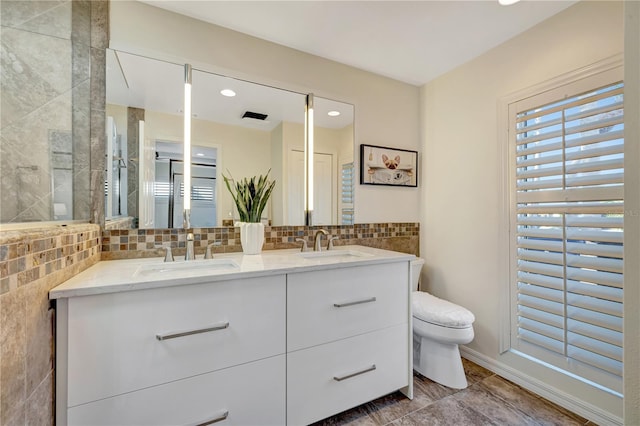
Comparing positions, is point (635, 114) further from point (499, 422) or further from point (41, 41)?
point (41, 41)

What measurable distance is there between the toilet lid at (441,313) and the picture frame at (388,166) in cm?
96

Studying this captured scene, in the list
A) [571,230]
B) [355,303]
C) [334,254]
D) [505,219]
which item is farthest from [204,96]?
[571,230]

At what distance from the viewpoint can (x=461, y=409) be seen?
1.49 m

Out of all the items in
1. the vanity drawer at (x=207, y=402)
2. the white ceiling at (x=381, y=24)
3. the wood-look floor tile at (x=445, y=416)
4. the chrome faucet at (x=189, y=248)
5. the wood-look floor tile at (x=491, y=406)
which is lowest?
the wood-look floor tile at (x=445, y=416)

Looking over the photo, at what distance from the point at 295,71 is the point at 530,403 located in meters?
2.55

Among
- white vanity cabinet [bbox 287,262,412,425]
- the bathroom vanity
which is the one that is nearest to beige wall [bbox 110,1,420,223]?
white vanity cabinet [bbox 287,262,412,425]

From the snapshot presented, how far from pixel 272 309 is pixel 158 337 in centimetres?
43

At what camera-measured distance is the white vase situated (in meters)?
1.60

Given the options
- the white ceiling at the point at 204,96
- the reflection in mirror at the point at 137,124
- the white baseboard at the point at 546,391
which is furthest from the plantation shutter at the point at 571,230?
the reflection in mirror at the point at 137,124

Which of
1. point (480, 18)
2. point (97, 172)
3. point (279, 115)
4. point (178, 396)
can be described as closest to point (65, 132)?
point (97, 172)

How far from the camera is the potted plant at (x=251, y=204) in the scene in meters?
1.61

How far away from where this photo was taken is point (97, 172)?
136 centimetres

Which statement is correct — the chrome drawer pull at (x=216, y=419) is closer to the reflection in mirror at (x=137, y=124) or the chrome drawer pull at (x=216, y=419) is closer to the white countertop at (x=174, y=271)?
the white countertop at (x=174, y=271)

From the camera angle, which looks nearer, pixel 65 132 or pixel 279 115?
pixel 65 132
